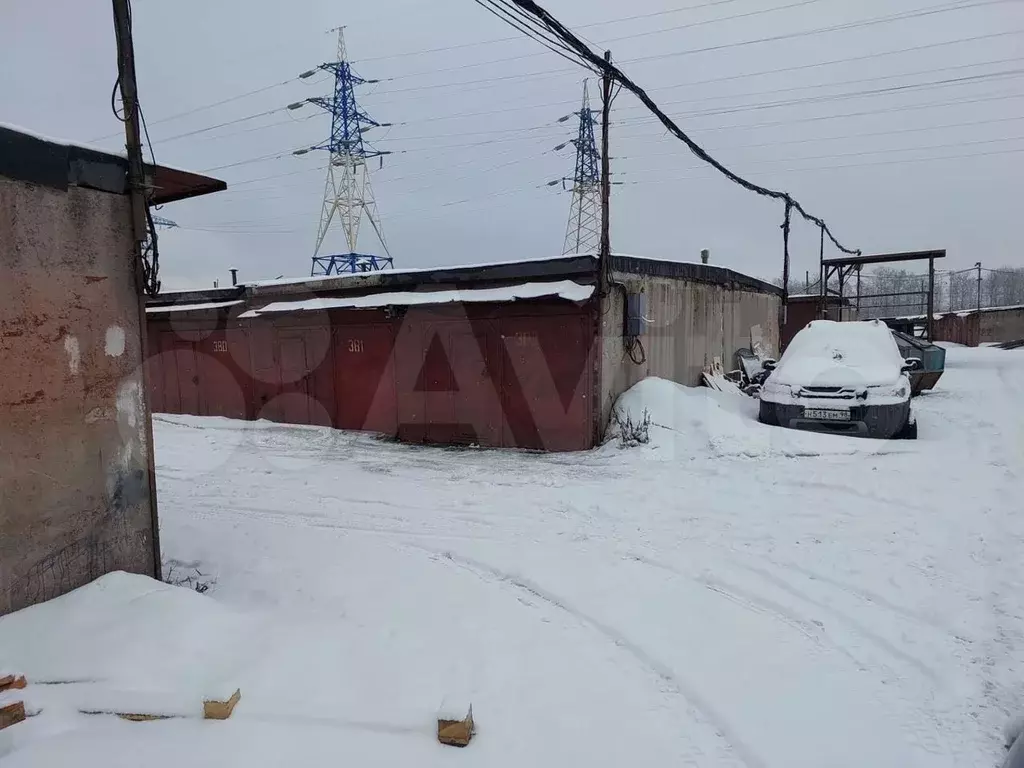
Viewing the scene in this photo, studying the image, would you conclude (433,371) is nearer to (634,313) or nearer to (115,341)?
(634,313)

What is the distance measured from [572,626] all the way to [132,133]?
407 centimetres

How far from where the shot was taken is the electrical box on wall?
873 cm

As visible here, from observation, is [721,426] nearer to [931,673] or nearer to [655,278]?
[655,278]

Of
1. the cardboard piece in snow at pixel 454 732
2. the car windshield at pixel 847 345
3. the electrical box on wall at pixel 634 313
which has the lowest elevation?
the cardboard piece in snow at pixel 454 732

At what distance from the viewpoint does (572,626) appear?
3568 millimetres

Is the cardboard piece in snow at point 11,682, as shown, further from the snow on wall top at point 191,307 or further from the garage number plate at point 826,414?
the snow on wall top at point 191,307

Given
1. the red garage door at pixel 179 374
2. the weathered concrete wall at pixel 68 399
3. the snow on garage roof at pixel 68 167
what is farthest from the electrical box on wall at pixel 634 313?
the red garage door at pixel 179 374

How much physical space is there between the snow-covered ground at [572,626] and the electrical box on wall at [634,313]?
2684 millimetres

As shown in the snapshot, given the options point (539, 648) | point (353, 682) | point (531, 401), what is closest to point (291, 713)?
point (353, 682)

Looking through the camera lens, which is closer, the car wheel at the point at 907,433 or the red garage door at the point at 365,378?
the car wheel at the point at 907,433

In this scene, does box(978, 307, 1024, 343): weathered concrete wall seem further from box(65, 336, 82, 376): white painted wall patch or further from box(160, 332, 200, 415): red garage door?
box(65, 336, 82, 376): white painted wall patch

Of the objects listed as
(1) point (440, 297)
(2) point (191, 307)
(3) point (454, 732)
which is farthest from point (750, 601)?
(2) point (191, 307)

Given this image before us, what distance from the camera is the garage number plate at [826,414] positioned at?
7852 mm

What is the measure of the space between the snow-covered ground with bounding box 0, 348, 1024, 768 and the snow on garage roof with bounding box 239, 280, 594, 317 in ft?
8.70
